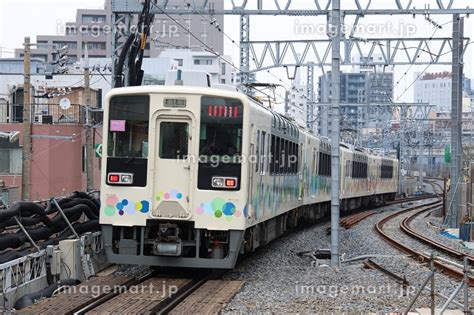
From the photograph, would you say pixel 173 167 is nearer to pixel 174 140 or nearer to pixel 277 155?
pixel 174 140

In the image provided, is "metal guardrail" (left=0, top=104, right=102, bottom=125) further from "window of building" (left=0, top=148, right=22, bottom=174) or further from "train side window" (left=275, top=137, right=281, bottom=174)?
"train side window" (left=275, top=137, right=281, bottom=174)

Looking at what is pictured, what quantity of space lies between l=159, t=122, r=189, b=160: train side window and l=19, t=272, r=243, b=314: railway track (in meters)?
1.72

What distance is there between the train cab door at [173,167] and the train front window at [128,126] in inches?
9.0

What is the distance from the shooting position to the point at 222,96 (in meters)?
10.1

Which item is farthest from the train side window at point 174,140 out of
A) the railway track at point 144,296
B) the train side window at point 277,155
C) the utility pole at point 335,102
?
the train side window at point 277,155

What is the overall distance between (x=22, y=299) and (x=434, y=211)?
27.1 m

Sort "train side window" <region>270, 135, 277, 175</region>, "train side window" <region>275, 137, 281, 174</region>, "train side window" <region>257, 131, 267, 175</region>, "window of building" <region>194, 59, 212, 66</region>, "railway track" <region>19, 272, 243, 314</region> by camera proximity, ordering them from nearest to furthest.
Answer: "railway track" <region>19, 272, 243, 314</region> → "train side window" <region>257, 131, 267, 175</region> → "train side window" <region>270, 135, 277, 175</region> → "train side window" <region>275, 137, 281, 174</region> → "window of building" <region>194, 59, 212, 66</region>

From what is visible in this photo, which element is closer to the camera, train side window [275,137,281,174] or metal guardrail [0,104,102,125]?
train side window [275,137,281,174]

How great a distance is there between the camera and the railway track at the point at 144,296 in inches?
304

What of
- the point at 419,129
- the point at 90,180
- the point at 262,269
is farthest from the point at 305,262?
the point at 419,129

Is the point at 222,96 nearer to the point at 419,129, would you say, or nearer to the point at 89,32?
the point at 419,129

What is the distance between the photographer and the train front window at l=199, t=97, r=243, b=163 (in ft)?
33.2

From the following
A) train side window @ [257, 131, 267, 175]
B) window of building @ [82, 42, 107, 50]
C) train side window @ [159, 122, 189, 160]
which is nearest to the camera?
train side window @ [159, 122, 189, 160]

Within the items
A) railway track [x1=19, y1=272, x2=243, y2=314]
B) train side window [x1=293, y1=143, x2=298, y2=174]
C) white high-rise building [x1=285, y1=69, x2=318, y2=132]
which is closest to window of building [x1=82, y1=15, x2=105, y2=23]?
white high-rise building [x1=285, y1=69, x2=318, y2=132]
